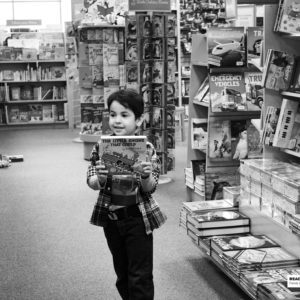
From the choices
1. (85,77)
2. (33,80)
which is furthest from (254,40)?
(33,80)

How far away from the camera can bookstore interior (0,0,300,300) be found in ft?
10.4

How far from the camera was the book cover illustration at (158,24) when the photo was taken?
572 centimetres

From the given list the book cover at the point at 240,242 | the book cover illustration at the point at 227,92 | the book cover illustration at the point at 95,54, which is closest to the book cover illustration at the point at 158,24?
the book cover illustration at the point at 227,92

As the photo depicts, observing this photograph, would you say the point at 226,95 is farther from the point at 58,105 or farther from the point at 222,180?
the point at 58,105

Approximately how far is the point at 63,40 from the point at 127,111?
9.23 metres

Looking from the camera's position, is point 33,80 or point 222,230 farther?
point 33,80

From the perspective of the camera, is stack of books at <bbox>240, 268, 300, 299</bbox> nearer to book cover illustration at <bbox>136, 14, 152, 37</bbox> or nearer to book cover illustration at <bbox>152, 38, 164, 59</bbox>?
book cover illustration at <bbox>152, 38, 164, 59</bbox>

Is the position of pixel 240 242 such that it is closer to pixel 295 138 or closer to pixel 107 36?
pixel 295 138

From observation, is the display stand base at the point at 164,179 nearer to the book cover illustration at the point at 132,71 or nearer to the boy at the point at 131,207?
the book cover illustration at the point at 132,71

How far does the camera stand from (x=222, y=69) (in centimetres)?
452

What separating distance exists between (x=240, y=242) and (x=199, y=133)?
1.51 metres

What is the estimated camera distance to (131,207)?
2527 millimetres

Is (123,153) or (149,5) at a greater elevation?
(149,5)

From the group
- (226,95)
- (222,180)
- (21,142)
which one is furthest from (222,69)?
(21,142)
